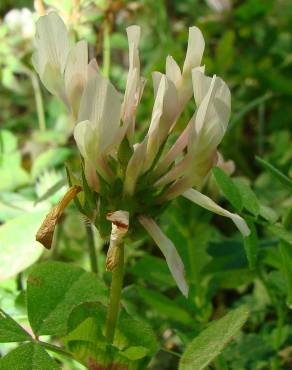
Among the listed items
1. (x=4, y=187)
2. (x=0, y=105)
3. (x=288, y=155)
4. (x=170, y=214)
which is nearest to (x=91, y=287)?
(x=170, y=214)

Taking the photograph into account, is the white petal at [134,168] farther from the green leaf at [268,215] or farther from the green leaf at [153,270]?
the green leaf at [153,270]

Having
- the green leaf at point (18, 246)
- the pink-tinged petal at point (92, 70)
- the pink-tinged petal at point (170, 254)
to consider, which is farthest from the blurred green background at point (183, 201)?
the pink-tinged petal at point (92, 70)

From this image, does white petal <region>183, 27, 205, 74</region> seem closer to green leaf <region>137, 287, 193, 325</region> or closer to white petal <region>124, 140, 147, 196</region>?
white petal <region>124, 140, 147, 196</region>

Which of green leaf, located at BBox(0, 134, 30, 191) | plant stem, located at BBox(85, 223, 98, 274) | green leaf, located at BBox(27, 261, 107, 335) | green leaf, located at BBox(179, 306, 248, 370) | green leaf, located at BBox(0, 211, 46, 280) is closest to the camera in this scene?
green leaf, located at BBox(179, 306, 248, 370)

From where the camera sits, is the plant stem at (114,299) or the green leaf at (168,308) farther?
the green leaf at (168,308)

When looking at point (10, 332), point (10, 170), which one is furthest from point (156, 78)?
point (10, 170)

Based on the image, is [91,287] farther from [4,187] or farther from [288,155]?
[288,155]

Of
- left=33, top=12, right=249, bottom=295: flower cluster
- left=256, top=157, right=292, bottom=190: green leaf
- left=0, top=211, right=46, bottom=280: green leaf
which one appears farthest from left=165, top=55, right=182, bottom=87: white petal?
left=0, top=211, right=46, bottom=280: green leaf
